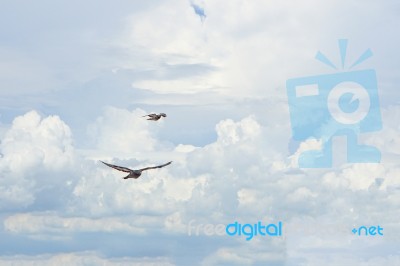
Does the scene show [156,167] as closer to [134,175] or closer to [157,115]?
[134,175]

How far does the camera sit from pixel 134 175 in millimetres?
166375

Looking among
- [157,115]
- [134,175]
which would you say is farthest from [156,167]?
[157,115]

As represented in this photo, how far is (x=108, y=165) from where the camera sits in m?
165

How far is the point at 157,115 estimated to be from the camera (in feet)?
615

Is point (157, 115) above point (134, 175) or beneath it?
above

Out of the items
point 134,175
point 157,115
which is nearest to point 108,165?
point 134,175

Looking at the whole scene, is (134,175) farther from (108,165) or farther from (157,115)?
(157,115)

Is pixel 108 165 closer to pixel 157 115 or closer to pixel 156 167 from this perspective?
pixel 156 167

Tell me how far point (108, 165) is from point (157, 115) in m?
27.5

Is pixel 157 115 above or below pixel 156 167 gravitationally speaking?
above

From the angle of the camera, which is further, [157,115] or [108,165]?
[157,115]

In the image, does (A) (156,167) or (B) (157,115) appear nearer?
(A) (156,167)

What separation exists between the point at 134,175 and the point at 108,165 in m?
6.57
